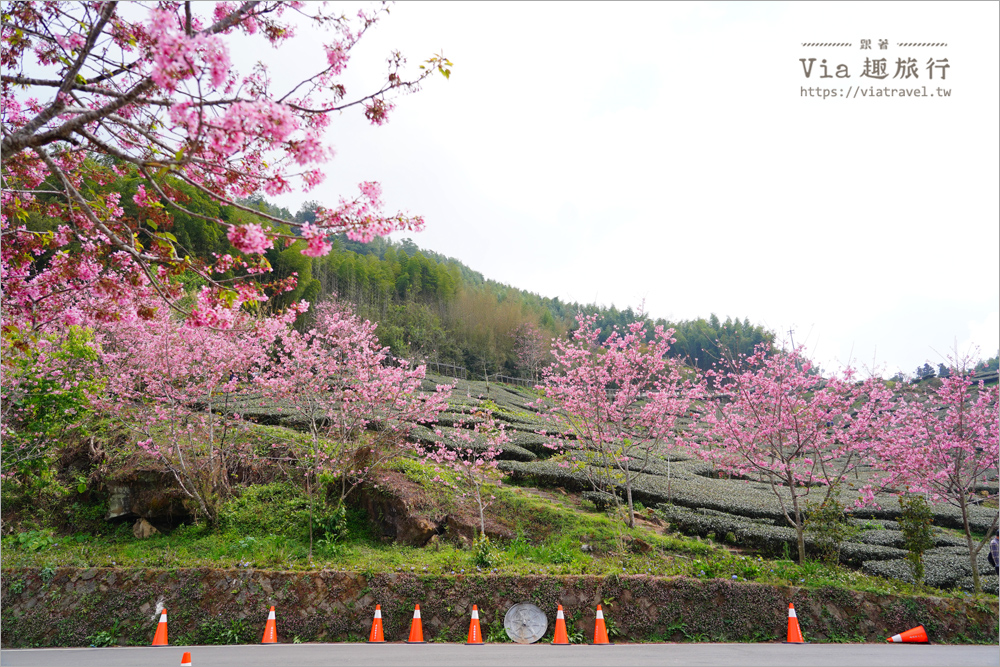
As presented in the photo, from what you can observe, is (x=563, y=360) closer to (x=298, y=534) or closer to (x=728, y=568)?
(x=728, y=568)

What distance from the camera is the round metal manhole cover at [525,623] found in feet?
19.1

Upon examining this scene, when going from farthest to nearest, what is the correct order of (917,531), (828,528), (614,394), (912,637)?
1. (614,394)
2. (828,528)
3. (917,531)
4. (912,637)

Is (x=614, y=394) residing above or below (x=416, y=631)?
above

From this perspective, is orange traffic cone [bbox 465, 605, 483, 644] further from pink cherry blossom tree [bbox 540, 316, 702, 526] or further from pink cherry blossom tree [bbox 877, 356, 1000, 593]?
pink cherry blossom tree [bbox 877, 356, 1000, 593]

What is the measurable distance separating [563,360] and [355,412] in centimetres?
434

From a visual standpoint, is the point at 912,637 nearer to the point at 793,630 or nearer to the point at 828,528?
the point at 793,630

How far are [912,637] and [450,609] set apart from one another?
5334 mm

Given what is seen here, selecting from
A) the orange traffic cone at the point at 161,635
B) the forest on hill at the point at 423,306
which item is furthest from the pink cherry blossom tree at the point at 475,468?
the forest on hill at the point at 423,306

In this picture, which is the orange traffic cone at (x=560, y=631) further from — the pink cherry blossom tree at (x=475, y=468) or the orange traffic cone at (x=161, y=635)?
the orange traffic cone at (x=161, y=635)

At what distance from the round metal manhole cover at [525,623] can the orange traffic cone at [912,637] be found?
13.1 ft

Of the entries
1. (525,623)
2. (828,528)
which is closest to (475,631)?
(525,623)

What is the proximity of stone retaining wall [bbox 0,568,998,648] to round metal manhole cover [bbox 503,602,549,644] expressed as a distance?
83mm

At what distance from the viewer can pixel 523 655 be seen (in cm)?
499

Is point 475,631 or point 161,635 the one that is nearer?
point 475,631
